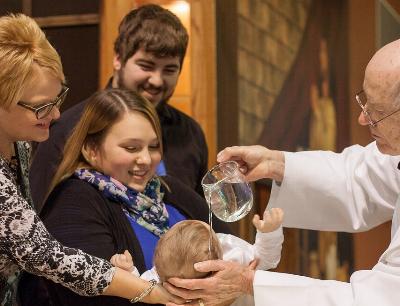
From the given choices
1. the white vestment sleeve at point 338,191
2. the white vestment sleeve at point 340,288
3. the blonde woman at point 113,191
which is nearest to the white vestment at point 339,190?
the white vestment sleeve at point 338,191

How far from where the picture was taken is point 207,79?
485 cm

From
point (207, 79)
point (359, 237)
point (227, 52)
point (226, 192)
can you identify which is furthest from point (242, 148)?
point (359, 237)

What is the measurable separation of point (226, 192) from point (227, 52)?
259 cm

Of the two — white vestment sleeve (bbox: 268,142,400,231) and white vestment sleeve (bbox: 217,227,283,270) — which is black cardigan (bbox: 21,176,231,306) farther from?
white vestment sleeve (bbox: 268,142,400,231)

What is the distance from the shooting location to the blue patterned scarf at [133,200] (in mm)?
2781

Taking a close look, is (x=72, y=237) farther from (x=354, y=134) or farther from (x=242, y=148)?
(x=354, y=134)

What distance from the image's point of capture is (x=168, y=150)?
364cm

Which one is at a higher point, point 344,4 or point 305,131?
point 344,4

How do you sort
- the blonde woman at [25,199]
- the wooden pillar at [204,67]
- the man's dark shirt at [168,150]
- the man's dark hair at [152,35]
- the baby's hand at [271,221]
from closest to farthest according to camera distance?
the blonde woman at [25,199]
the baby's hand at [271,221]
the man's dark shirt at [168,150]
the man's dark hair at [152,35]
the wooden pillar at [204,67]

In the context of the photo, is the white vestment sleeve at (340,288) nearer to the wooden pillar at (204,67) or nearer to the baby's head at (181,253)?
the baby's head at (181,253)

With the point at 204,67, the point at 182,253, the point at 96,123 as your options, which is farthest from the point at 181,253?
the point at 204,67

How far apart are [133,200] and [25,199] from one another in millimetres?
385

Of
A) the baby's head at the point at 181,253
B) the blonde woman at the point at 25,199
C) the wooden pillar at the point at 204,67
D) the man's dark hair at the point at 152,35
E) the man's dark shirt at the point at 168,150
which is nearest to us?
the blonde woman at the point at 25,199

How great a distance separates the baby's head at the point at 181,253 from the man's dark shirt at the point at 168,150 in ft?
1.97
